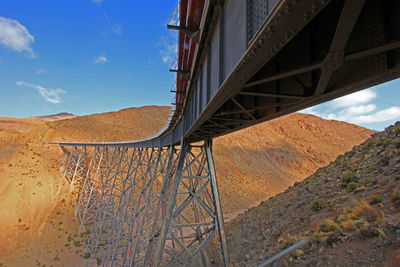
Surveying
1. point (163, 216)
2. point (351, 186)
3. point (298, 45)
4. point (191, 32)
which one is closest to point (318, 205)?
point (351, 186)

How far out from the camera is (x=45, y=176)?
22422 millimetres

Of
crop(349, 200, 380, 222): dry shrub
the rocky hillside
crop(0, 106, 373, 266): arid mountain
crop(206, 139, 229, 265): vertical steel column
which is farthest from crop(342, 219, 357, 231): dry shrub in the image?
crop(0, 106, 373, 266): arid mountain

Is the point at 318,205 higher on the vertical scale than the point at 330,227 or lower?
higher

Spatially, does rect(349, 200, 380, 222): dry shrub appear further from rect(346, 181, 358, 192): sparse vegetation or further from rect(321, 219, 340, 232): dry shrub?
rect(346, 181, 358, 192): sparse vegetation

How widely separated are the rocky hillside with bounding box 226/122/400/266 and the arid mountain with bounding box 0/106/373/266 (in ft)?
43.4

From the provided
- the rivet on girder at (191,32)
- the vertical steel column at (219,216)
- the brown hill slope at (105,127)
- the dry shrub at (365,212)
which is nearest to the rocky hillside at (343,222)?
the dry shrub at (365,212)

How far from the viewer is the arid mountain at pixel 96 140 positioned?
1666cm

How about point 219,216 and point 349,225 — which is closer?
point 349,225

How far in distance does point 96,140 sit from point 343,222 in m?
37.3

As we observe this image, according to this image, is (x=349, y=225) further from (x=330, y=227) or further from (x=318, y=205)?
(x=318, y=205)

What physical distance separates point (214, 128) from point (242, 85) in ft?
12.2

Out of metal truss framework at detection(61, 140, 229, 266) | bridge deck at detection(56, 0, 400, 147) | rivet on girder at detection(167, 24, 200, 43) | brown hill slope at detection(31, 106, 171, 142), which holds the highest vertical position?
brown hill slope at detection(31, 106, 171, 142)

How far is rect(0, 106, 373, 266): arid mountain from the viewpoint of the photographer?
16.7 metres

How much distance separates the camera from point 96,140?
35969 millimetres
